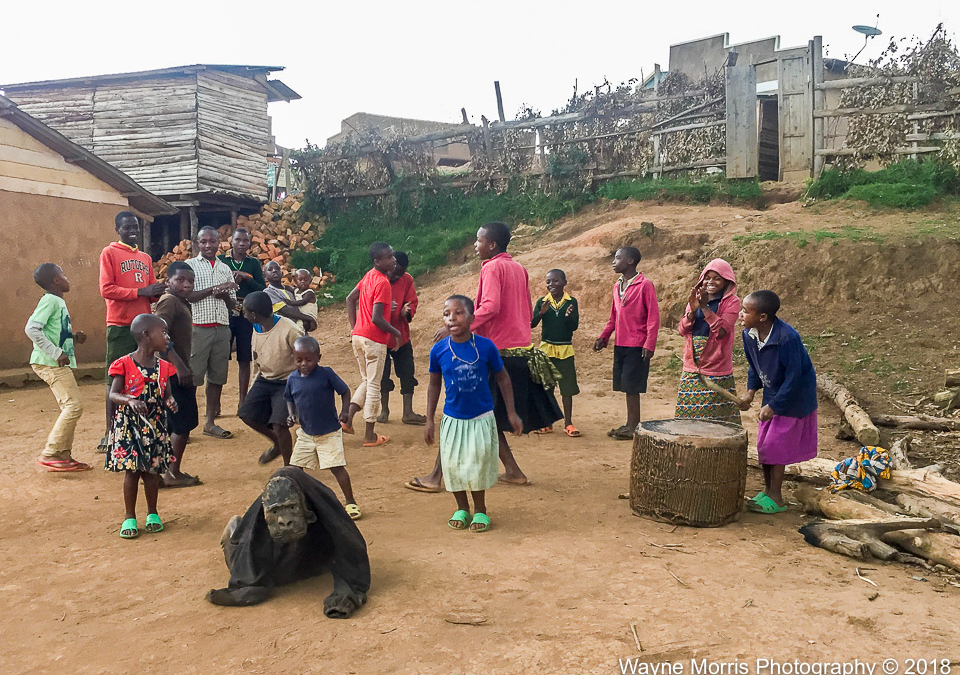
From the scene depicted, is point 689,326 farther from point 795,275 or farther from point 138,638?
point 795,275

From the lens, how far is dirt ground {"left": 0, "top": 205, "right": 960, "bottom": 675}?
2.75m

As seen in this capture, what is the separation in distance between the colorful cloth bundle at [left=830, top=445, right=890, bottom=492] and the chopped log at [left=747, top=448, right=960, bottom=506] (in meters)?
0.08

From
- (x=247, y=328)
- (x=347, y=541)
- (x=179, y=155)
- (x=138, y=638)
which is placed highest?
(x=179, y=155)

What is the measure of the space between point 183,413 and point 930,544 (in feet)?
15.7

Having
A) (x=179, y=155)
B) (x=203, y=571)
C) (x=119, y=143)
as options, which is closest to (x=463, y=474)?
(x=203, y=571)

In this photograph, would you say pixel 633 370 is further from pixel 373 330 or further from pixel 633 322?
pixel 373 330

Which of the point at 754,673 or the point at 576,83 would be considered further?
the point at 576,83

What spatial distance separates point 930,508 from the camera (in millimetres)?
4387

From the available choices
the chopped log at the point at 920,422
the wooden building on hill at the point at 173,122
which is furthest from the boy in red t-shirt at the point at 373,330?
the wooden building on hill at the point at 173,122

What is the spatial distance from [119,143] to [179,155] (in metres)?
1.70

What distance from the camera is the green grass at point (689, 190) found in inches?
528

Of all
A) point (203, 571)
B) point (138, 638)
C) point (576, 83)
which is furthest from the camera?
point (576, 83)

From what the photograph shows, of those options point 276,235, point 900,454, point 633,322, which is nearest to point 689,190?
point 633,322

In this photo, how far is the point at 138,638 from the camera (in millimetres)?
2992
